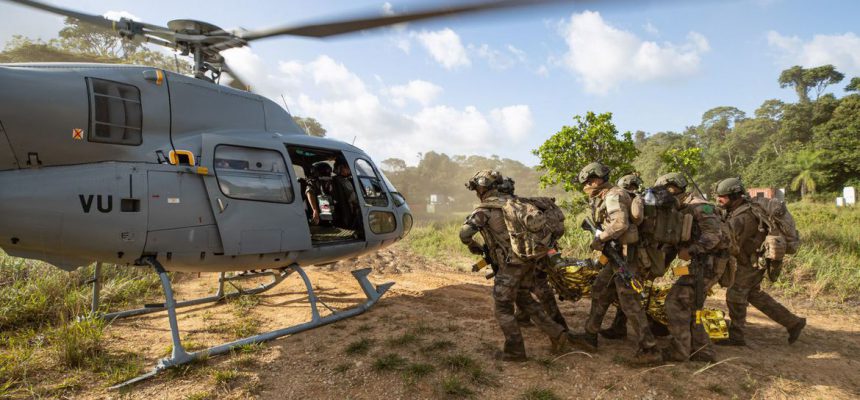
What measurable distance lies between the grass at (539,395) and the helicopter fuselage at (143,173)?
331 centimetres

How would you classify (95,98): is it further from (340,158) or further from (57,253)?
(340,158)

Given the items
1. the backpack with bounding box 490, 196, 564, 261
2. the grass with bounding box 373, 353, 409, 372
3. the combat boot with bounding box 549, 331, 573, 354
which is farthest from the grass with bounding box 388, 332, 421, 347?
the backpack with bounding box 490, 196, 564, 261

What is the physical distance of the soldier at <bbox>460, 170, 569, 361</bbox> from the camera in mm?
4395

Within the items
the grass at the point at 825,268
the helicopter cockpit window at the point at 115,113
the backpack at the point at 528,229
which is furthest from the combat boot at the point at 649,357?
the helicopter cockpit window at the point at 115,113

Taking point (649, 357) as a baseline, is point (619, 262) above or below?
above

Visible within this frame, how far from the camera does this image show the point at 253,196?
4.98 meters

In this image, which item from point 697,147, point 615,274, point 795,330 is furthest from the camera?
point 697,147

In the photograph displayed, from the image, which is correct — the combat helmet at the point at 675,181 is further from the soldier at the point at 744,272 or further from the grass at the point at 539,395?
the grass at the point at 539,395

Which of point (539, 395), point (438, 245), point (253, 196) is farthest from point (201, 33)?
point (438, 245)

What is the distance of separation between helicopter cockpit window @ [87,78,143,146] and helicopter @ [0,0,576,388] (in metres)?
0.01

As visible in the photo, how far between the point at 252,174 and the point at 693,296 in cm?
542

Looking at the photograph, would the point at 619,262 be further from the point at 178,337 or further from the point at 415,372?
the point at 178,337

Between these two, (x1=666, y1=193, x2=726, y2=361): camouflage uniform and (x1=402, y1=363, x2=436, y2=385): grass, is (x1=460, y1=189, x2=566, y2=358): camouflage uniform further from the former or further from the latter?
(x1=666, y1=193, x2=726, y2=361): camouflage uniform

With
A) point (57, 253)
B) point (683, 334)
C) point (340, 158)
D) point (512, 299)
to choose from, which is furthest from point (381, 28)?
point (683, 334)
